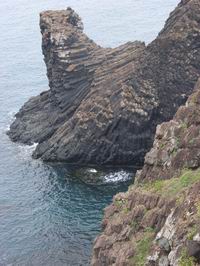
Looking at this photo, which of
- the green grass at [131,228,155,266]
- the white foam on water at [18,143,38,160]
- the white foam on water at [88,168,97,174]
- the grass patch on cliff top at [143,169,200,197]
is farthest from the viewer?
the white foam on water at [18,143,38,160]

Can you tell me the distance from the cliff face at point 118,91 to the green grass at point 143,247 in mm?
54060

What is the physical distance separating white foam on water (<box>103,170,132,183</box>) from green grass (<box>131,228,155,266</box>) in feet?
158

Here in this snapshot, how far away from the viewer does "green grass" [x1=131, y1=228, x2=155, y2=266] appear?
137 ft

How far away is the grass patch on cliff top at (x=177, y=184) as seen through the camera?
42.9 m

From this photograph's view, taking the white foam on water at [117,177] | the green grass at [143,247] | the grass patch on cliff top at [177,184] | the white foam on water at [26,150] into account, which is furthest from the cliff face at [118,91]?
the green grass at [143,247]

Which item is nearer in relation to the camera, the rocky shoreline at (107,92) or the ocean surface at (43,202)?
the ocean surface at (43,202)

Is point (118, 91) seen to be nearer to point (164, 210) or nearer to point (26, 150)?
point (26, 150)

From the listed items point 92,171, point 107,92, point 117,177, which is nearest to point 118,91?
point 107,92

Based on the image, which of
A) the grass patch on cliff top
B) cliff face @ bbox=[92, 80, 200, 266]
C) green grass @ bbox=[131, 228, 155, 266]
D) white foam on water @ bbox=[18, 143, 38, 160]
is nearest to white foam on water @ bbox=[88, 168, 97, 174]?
white foam on water @ bbox=[18, 143, 38, 160]

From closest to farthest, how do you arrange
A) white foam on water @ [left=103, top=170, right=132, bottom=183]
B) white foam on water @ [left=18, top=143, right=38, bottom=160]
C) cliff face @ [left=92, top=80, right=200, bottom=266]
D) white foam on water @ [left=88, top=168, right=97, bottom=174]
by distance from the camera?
cliff face @ [left=92, top=80, right=200, bottom=266], white foam on water @ [left=103, top=170, right=132, bottom=183], white foam on water @ [left=88, top=168, right=97, bottom=174], white foam on water @ [left=18, top=143, right=38, bottom=160]

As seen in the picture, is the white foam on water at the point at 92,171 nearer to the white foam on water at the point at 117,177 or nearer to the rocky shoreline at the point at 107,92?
the rocky shoreline at the point at 107,92

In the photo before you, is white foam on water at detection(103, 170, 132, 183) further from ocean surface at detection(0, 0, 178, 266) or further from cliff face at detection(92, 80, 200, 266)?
cliff face at detection(92, 80, 200, 266)

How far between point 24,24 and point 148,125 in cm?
10973

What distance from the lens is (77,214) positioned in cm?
8269
